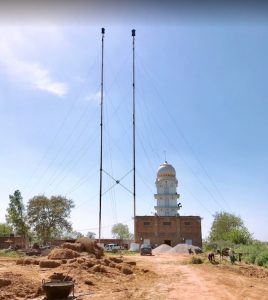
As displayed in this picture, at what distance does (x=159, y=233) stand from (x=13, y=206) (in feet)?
96.4

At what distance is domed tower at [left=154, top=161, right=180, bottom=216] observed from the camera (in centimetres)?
7644

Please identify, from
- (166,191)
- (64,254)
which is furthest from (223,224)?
(64,254)

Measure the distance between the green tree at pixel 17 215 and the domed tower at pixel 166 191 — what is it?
25.4m

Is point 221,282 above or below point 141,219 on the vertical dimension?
below

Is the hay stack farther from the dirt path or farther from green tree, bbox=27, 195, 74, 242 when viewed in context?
green tree, bbox=27, 195, 74, 242

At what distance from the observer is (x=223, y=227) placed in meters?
89.7

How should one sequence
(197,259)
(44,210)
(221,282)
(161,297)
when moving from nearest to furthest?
1. (161,297)
2. (221,282)
3. (197,259)
4. (44,210)

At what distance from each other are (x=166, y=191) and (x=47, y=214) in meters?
24.4

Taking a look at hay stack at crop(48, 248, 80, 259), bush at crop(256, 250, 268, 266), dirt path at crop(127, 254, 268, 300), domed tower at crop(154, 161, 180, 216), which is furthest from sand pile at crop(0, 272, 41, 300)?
domed tower at crop(154, 161, 180, 216)

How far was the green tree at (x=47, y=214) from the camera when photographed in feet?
217

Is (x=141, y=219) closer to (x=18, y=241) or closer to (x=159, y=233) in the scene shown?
(x=159, y=233)

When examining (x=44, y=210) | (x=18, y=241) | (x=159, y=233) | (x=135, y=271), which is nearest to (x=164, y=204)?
(x=159, y=233)

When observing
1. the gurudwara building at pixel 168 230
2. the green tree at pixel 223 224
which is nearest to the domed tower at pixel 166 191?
the gurudwara building at pixel 168 230

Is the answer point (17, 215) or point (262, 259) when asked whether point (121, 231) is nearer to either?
point (17, 215)
